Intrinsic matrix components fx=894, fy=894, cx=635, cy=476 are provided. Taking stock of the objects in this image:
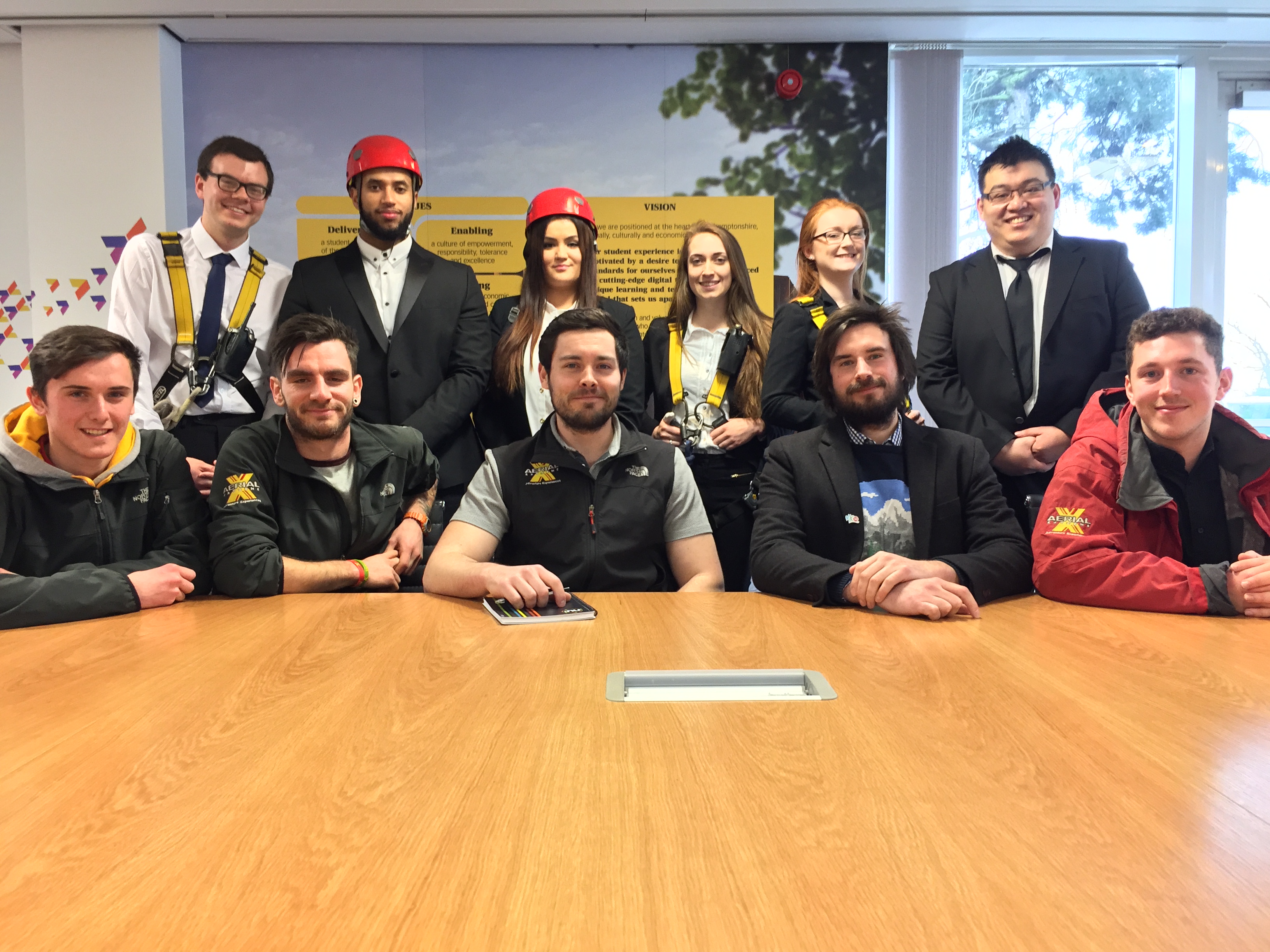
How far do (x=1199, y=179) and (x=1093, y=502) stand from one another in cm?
417

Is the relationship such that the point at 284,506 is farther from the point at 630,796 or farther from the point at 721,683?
the point at 630,796

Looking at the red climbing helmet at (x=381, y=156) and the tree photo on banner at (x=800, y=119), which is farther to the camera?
the tree photo on banner at (x=800, y=119)

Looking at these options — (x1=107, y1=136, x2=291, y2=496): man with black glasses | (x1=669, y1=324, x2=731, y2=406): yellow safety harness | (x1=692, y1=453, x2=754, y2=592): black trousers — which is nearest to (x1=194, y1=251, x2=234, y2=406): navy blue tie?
(x1=107, y1=136, x2=291, y2=496): man with black glasses

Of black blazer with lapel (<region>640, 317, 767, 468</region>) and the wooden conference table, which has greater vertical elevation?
black blazer with lapel (<region>640, 317, 767, 468</region>)

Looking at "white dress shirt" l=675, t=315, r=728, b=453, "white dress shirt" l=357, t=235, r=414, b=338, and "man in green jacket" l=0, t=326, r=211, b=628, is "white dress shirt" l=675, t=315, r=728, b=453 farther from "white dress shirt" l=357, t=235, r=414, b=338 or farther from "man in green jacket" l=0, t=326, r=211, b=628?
"man in green jacket" l=0, t=326, r=211, b=628

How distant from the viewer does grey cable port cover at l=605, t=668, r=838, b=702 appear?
1.43 meters

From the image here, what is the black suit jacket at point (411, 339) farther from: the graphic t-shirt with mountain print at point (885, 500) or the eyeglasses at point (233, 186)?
the graphic t-shirt with mountain print at point (885, 500)

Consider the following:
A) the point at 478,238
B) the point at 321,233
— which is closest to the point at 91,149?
the point at 321,233

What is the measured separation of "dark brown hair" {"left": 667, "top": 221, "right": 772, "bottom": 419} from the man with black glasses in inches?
58.7

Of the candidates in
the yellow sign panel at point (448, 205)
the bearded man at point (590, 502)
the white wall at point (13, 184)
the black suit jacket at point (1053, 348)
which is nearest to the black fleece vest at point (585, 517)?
the bearded man at point (590, 502)

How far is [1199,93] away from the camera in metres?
5.10

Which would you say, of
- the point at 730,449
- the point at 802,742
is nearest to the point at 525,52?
the point at 730,449

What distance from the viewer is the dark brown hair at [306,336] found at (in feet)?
8.29

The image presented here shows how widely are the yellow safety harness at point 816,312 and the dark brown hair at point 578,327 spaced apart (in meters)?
0.84
